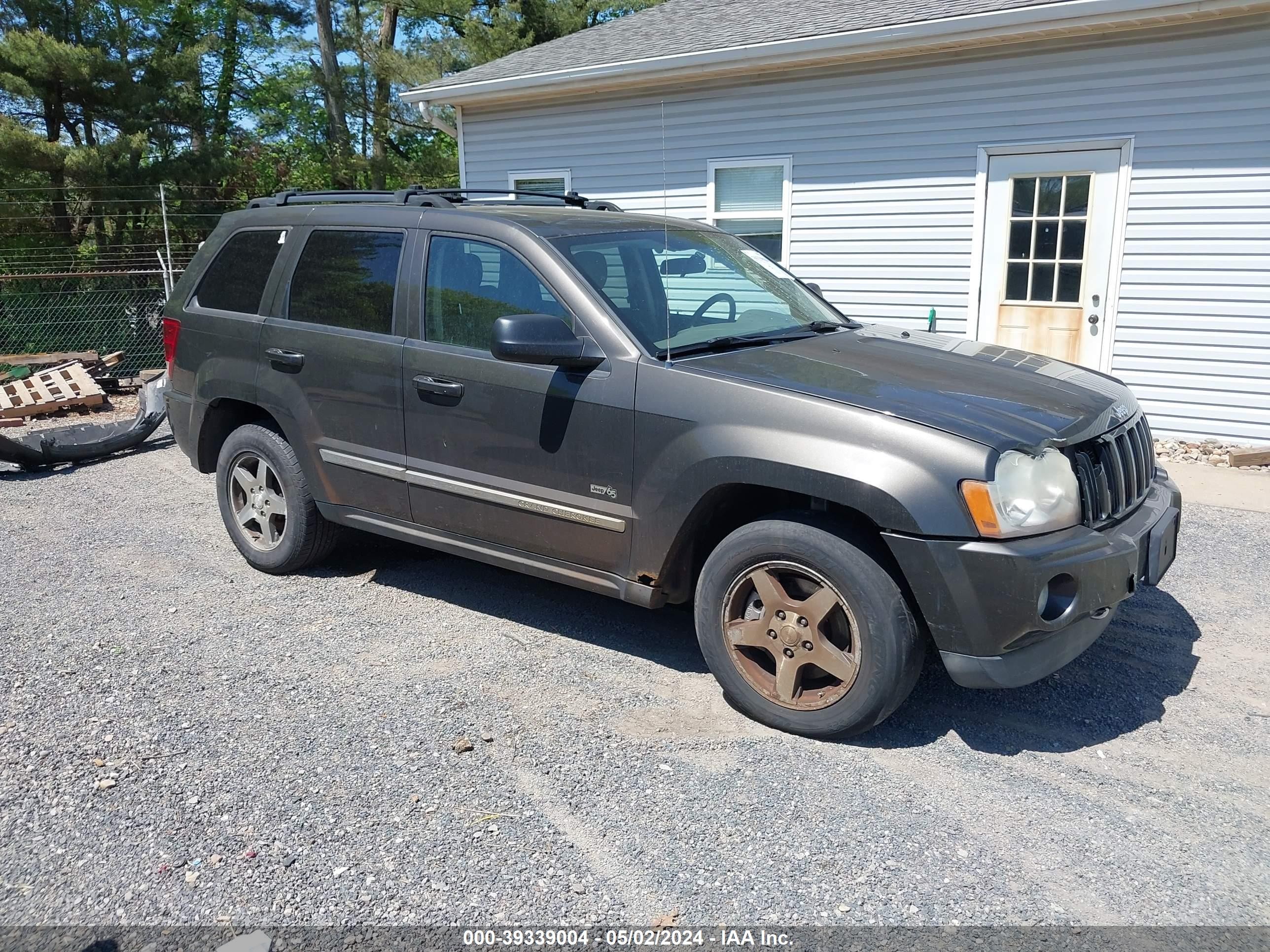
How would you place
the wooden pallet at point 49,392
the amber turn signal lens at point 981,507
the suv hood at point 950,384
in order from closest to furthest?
the amber turn signal lens at point 981,507, the suv hood at point 950,384, the wooden pallet at point 49,392

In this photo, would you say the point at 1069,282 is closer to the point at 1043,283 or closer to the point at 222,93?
the point at 1043,283

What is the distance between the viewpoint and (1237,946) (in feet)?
8.23

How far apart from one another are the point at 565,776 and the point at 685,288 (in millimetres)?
2119

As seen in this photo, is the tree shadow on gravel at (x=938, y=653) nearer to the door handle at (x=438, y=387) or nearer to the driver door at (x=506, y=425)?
the driver door at (x=506, y=425)

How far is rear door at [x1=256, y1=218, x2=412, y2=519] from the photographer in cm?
449

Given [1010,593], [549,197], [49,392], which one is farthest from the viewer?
[49,392]

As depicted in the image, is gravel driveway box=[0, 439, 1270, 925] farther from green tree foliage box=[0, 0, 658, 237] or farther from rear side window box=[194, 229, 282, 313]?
green tree foliage box=[0, 0, 658, 237]

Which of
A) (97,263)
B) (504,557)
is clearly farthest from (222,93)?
(504,557)

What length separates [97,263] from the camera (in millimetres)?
15297

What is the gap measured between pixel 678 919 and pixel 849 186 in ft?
27.6

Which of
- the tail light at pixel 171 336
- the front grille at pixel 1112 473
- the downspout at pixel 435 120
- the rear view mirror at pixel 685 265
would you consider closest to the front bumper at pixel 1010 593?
the front grille at pixel 1112 473

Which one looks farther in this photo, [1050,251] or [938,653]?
[1050,251]

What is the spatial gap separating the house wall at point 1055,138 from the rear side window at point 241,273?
10.5ft

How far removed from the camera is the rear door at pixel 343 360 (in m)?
4.49
